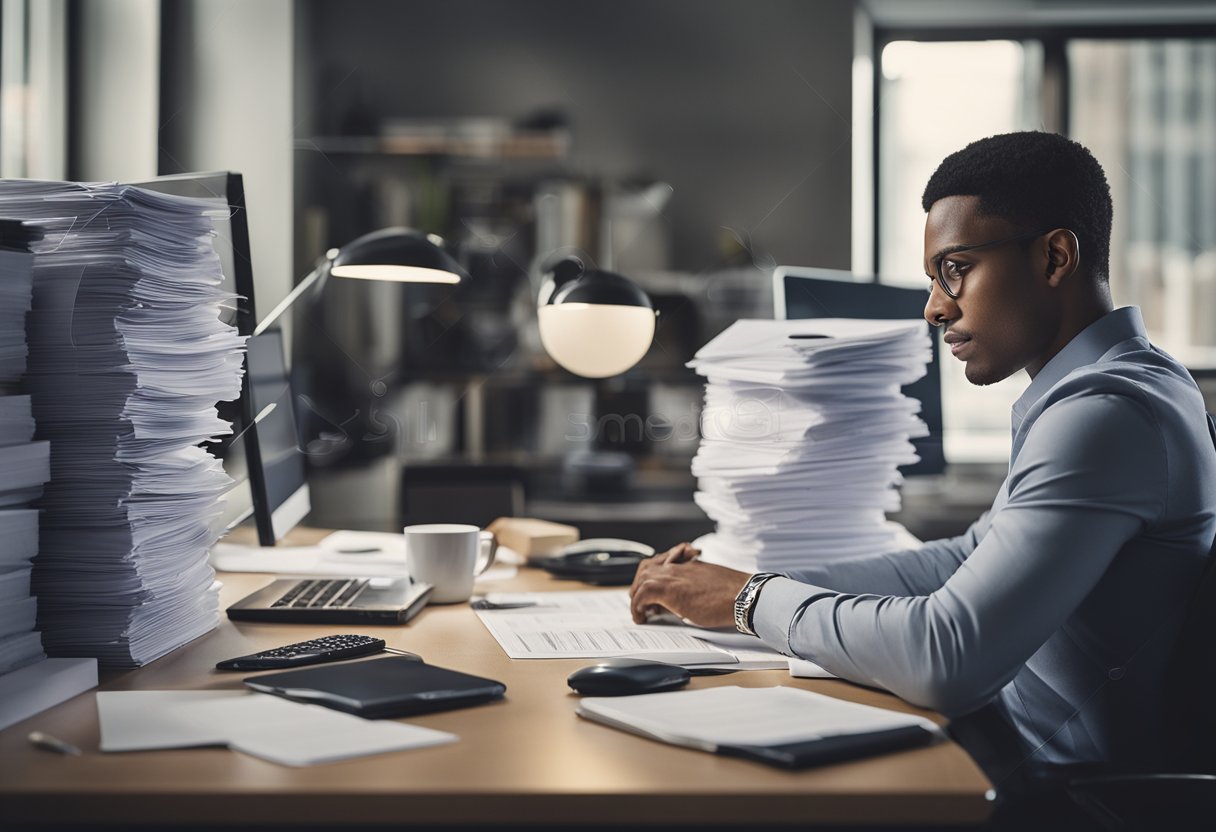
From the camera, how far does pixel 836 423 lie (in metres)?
1.50

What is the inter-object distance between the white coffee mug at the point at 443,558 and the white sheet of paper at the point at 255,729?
489 mm

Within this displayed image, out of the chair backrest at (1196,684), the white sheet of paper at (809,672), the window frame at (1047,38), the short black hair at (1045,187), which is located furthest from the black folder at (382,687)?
the window frame at (1047,38)

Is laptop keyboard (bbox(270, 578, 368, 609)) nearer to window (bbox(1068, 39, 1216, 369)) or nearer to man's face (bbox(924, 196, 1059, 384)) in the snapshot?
man's face (bbox(924, 196, 1059, 384))

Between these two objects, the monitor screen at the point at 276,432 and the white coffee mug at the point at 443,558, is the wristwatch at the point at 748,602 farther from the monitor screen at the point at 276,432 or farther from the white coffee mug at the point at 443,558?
the monitor screen at the point at 276,432

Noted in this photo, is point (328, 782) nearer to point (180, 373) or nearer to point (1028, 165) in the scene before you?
point (180, 373)

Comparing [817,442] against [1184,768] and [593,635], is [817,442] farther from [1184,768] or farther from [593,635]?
[1184,768]


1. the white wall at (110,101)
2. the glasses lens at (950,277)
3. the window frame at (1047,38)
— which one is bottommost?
the glasses lens at (950,277)

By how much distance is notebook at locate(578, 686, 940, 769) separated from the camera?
76 centimetres

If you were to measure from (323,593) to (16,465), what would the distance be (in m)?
0.46

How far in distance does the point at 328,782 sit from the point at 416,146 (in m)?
3.41

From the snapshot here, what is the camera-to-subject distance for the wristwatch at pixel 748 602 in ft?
3.67

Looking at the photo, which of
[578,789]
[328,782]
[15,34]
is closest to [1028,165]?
[578,789]

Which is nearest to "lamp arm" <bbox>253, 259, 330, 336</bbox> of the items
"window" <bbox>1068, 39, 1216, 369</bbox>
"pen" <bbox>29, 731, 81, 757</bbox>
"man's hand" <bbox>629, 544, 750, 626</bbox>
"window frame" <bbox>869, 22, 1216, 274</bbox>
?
"man's hand" <bbox>629, 544, 750, 626</bbox>

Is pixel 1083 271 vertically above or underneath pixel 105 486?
above
